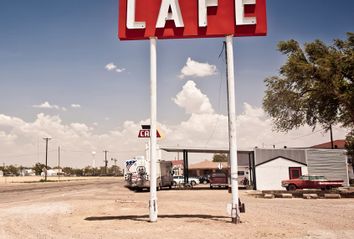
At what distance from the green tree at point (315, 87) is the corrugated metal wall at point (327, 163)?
10110 mm

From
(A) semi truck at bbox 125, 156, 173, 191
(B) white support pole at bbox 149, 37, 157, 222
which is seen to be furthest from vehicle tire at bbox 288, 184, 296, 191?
(B) white support pole at bbox 149, 37, 157, 222

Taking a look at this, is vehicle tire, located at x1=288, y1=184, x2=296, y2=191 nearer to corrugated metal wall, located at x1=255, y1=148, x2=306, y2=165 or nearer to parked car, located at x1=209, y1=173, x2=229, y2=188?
corrugated metal wall, located at x1=255, y1=148, x2=306, y2=165

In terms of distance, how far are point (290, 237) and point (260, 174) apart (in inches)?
1160

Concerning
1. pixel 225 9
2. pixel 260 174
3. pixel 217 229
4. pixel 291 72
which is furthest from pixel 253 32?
pixel 260 174

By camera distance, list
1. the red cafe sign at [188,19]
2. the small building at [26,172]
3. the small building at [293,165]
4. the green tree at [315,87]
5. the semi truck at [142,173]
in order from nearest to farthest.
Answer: the red cafe sign at [188,19], the green tree at [315,87], the semi truck at [142,173], the small building at [293,165], the small building at [26,172]

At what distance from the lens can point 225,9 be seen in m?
12.8

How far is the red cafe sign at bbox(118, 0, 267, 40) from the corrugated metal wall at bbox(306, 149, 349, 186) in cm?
3005

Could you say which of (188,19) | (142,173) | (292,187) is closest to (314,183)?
(292,187)

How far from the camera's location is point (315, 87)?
2639 cm

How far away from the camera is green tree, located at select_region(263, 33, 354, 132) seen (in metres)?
25.2

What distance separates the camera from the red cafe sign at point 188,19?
41.8 feet

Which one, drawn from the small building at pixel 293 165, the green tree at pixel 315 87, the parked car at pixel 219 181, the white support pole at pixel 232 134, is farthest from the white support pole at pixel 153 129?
the parked car at pixel 219 181

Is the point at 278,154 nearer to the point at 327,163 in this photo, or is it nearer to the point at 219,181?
the point at 327,163

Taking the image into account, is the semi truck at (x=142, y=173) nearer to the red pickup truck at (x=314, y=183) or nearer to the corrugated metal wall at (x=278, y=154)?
the corrugated metal wall at (x=278, y=154)
